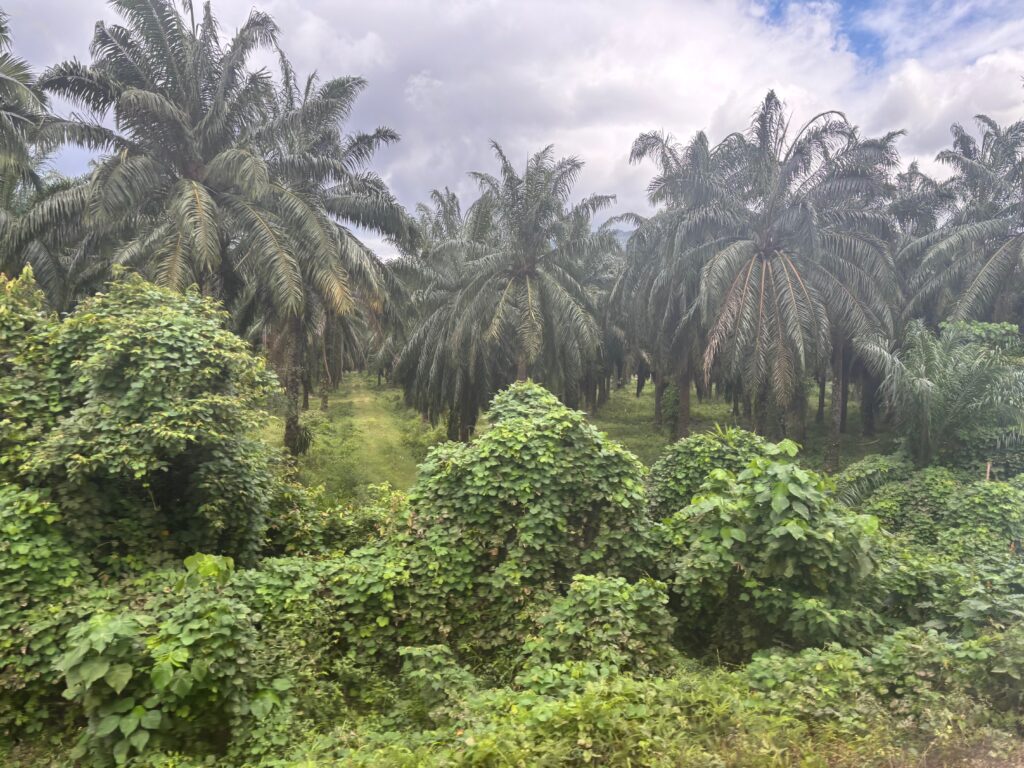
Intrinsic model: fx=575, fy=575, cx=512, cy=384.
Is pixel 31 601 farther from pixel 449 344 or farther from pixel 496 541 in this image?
pixel 449 344

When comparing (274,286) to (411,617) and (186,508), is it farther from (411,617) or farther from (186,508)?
(411,617)

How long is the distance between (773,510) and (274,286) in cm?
1086

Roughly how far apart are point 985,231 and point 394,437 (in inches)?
898

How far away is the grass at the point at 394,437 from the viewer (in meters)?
17.7

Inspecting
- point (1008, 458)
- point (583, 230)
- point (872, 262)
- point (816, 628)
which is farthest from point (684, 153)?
point (816, 628)

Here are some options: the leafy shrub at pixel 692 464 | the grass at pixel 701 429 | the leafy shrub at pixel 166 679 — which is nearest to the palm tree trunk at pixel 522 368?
the grass at pixel 701 429

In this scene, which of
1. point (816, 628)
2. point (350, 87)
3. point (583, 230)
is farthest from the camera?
point (583, 230)

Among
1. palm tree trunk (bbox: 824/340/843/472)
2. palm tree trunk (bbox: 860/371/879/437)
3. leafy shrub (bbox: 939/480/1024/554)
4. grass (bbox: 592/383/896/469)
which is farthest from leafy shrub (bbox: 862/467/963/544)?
palm tree trunk (bbox: 860/371/879/437)

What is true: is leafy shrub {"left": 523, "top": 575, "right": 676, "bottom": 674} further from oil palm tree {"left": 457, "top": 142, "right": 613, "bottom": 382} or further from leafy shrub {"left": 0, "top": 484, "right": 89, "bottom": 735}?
oil palm tree {"left": 457, "top": 142, "right": 613, "bottom": 382}

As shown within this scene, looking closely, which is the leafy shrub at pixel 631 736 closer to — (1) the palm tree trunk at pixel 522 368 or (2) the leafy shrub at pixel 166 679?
(2) the leafy shrub at pixel 166 679

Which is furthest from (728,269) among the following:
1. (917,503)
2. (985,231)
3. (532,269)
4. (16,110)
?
(16,110)

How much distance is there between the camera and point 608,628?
19.0ft

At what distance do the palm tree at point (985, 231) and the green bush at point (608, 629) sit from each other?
18160 millimetres

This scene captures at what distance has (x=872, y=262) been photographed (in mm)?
16484
